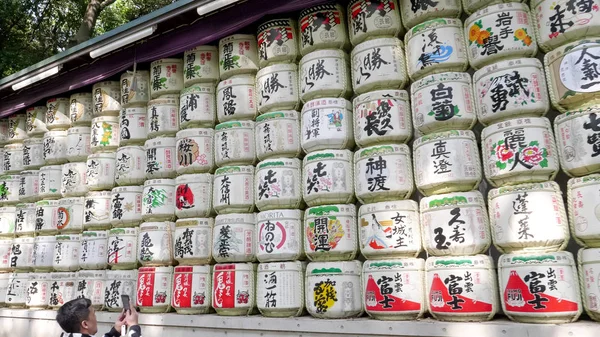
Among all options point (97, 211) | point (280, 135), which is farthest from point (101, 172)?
point (280, 135)

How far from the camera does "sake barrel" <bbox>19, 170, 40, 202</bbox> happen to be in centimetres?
615

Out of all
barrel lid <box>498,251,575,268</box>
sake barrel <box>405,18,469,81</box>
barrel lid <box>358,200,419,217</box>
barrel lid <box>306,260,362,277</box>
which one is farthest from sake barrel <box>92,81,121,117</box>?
barrel lid <box>498,251,575,268</box>

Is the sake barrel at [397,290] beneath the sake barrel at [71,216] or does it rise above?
beneath

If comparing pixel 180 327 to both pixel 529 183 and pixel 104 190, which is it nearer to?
pixel 104 190

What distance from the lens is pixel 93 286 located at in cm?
520

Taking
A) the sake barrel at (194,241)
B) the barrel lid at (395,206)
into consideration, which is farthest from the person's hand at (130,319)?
the barrel lid at (395,206)

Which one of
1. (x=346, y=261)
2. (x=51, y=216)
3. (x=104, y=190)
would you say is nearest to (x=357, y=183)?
(x=346, y=261)

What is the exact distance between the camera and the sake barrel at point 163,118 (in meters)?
5.14

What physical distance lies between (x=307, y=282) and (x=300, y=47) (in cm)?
219

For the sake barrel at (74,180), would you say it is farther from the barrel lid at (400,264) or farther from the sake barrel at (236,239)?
the barrel lid at (400,264)

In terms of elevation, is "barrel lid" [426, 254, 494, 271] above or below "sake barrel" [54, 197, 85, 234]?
below

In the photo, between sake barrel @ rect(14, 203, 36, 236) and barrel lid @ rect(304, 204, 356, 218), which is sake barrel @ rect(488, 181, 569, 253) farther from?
sake barrel @ rect(14, 203, 36, 236)

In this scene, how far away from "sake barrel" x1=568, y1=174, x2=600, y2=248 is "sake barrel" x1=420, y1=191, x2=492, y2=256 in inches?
21.9

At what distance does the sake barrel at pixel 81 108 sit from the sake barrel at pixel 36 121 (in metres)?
0.64
